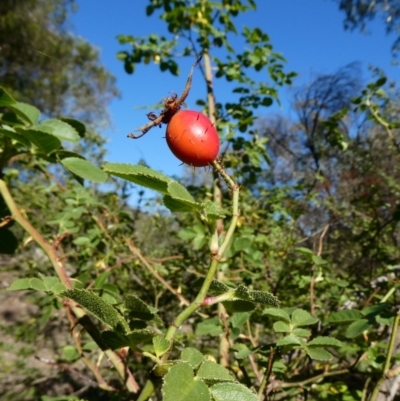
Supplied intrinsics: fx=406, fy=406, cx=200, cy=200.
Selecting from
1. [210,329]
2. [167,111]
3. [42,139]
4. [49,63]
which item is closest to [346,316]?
[210,329]

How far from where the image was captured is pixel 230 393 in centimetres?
39

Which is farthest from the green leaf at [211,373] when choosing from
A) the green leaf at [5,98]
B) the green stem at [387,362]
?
the green leaf at [5,98]

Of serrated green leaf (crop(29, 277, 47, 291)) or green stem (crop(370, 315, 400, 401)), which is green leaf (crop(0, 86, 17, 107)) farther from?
green stem (crop(370, 315, 400, 401))

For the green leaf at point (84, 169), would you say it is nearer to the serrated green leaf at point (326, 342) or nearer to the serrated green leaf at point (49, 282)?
the serrated green leaf at point (49, 282)

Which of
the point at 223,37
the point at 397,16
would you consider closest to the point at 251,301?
the point at 223,37

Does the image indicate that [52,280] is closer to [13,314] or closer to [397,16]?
[13,314]

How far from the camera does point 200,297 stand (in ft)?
1.34

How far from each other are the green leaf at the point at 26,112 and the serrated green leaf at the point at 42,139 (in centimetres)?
7

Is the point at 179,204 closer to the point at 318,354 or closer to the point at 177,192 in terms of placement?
the point at 177,192

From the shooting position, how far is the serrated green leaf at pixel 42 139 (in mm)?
674

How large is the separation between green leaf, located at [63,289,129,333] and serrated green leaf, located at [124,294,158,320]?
8cm

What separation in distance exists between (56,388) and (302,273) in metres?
2.22

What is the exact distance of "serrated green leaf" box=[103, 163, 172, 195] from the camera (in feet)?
1.39

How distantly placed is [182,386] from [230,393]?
5cm
